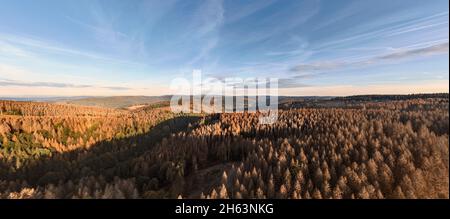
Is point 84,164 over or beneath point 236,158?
beneath

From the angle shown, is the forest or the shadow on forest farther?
the shadow on forest

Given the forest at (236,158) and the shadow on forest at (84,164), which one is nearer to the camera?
the forest at (236,158)

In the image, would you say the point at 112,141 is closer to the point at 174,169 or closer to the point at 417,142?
the point at 174,169

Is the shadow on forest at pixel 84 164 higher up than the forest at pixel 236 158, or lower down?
lower down

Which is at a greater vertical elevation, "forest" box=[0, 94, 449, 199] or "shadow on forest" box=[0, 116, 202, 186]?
"forest" box=[0, 94, 449, 199]

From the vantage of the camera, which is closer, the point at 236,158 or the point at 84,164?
the point at 236,158
